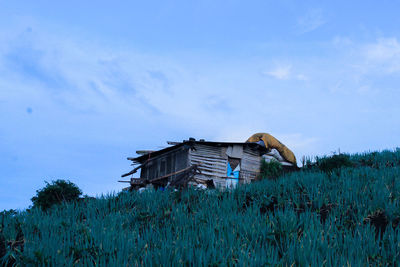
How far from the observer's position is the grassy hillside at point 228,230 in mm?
4020

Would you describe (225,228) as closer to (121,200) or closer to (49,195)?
(121,200)

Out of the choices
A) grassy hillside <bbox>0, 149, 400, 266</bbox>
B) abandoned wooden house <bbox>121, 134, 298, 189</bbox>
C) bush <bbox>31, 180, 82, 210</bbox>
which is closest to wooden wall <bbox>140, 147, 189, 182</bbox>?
abandoned wooden house <bbox>121, 134, 298, 189</bbox>

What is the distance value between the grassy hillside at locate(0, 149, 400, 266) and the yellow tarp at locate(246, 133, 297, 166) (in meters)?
20.8

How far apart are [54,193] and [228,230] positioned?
14.7 m

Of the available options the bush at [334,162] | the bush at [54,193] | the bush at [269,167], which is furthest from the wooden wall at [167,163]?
the bush at [334,162]

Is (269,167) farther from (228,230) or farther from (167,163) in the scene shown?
(228,230)

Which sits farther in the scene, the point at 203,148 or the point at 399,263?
the point at 203,148

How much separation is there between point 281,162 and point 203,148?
8427mm

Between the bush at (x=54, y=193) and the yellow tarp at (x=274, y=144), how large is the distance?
1703cm

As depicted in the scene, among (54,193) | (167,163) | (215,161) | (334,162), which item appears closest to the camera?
(334,162)

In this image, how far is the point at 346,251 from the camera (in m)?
4.23

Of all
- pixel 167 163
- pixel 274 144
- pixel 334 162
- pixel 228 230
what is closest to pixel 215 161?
pixel 167 163

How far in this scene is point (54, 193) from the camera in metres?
17.4

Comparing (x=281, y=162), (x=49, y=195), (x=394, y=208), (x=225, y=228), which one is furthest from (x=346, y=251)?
(x=281, y=162)
